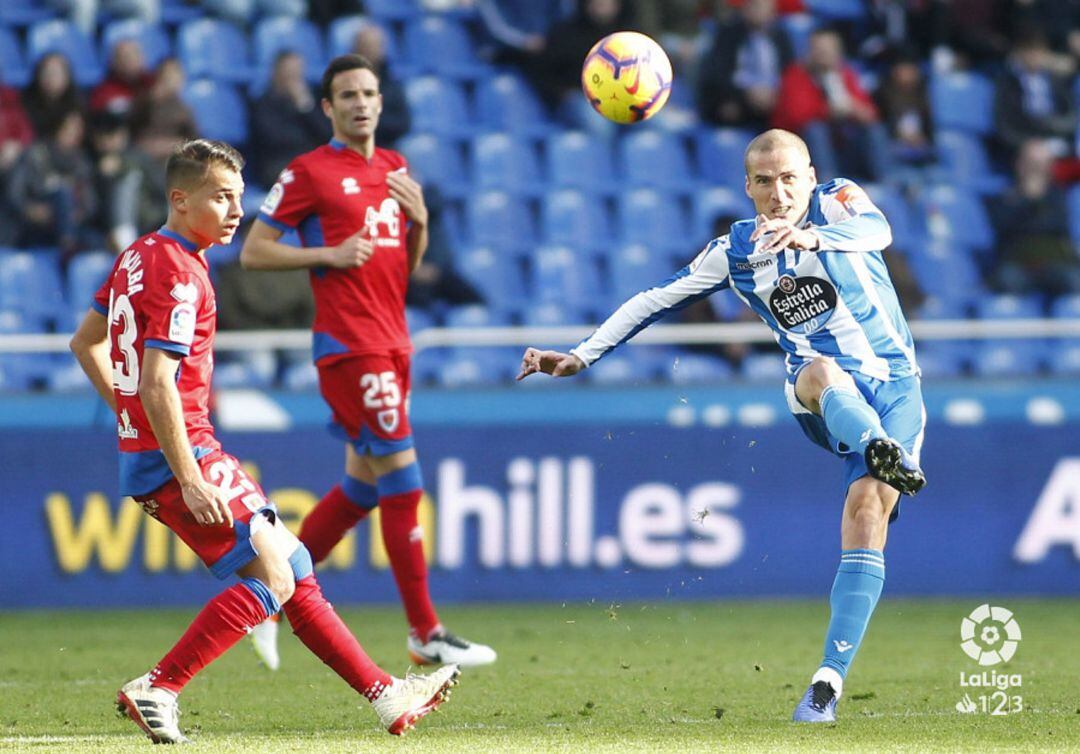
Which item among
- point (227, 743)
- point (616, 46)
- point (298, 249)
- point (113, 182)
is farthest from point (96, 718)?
point (113, 182)

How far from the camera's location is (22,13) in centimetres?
1366

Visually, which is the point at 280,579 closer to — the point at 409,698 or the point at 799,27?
the point at 409,698

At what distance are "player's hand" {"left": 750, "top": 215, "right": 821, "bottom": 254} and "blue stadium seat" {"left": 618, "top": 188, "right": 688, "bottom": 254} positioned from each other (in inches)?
277

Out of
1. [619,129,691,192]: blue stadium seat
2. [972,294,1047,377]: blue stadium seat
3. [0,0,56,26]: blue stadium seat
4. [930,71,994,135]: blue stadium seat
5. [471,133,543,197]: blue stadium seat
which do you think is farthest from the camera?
[930,71,994,135]: blue stadium seat

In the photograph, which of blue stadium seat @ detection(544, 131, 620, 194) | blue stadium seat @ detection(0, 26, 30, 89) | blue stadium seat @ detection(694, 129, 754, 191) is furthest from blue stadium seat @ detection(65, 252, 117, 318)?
blue stadium seat @ detection(694, 129, 754, 191)

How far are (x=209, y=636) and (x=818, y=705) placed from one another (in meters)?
1.88

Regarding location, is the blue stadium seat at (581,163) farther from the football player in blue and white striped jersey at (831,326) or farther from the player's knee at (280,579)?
the player's knee at (280,579)

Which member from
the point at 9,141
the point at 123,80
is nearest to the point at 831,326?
the point at 123,80

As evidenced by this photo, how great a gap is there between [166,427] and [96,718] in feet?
4.61

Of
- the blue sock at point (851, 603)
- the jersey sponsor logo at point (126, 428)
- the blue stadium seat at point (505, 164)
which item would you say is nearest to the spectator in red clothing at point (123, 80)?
the blue stadium seat at point (505, 164)

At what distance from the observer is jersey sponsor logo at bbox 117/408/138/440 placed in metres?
5.39

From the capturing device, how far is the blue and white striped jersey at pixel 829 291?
6078 millimetres

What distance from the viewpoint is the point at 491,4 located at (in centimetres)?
1363

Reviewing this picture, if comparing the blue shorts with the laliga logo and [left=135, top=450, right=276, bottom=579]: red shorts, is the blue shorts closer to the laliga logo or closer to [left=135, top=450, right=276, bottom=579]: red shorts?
the laliga logo
